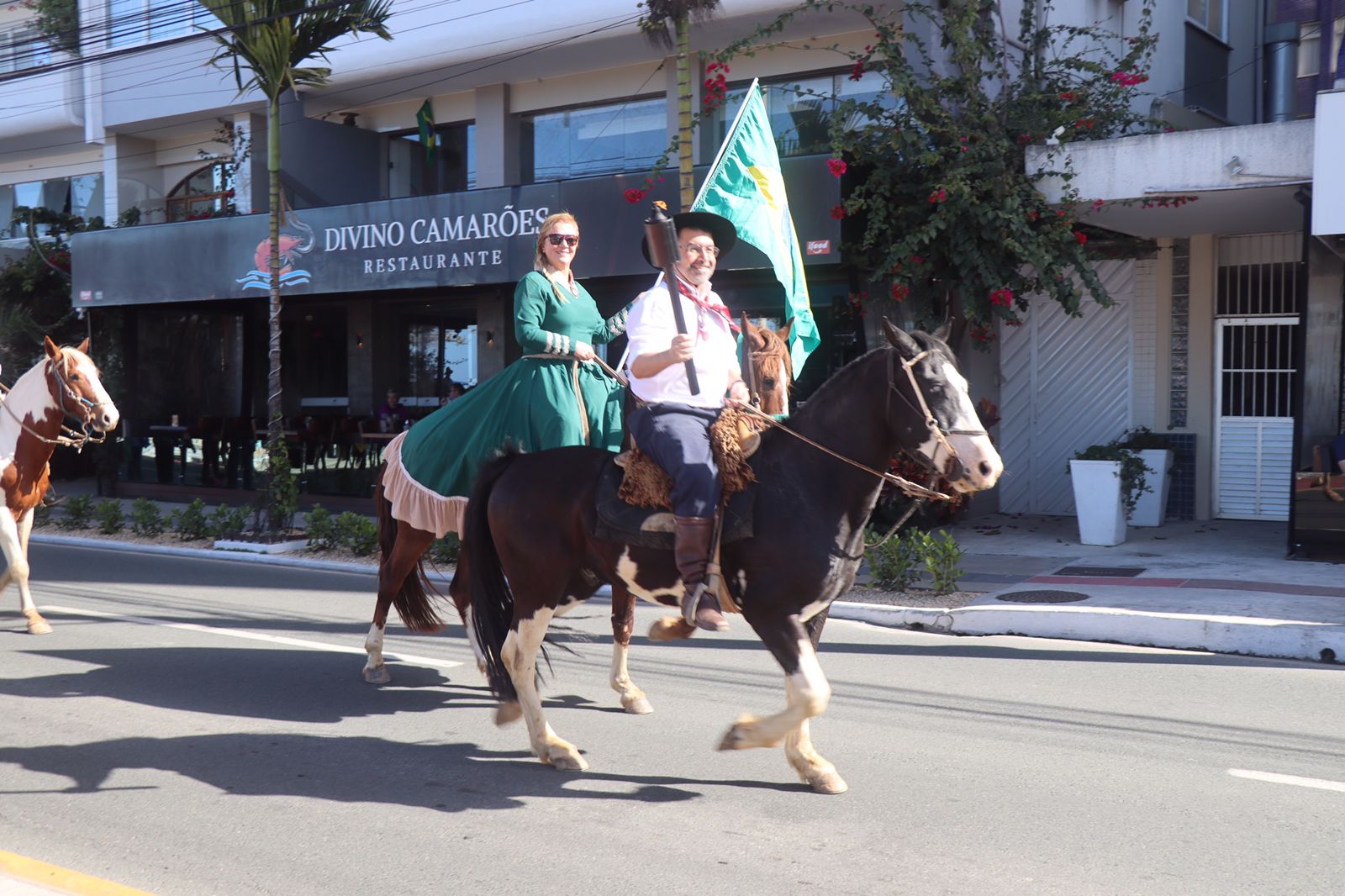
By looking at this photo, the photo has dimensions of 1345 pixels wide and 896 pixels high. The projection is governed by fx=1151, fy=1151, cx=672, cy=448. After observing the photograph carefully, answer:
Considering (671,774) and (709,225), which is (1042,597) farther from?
(709,225)

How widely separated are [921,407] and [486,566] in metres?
2.33

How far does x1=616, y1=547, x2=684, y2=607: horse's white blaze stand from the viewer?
5062mm

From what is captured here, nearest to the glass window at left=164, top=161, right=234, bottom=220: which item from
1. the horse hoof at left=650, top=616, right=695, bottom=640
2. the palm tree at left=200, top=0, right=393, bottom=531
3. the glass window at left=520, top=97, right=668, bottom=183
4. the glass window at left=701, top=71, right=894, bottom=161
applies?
the glass window at left=520, top=97, right=668, bottom=183

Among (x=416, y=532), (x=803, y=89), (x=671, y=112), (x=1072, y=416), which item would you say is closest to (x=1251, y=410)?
(x=1072, y=416)

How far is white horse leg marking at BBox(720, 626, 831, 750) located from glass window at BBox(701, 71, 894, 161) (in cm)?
1027

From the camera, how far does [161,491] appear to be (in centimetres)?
2052

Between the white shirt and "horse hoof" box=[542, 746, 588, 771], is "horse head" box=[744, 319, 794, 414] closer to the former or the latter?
the white shirt

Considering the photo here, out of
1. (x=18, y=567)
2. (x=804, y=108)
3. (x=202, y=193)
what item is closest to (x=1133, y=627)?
(x=18, y=567)

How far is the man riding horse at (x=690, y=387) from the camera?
4.84m

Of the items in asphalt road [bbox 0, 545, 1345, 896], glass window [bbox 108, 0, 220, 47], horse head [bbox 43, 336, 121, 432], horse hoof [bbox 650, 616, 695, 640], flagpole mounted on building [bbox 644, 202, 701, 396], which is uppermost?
glass window [bbox 108, 0, 220, 47]

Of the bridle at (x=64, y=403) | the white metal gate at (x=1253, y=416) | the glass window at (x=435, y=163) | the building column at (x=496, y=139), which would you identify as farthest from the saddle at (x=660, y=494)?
the glass window at (x=435, y=163)

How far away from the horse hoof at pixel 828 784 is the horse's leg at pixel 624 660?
154 centimetres

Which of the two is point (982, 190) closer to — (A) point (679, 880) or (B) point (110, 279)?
(A) point (679, 880)

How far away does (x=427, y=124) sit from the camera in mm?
19641
